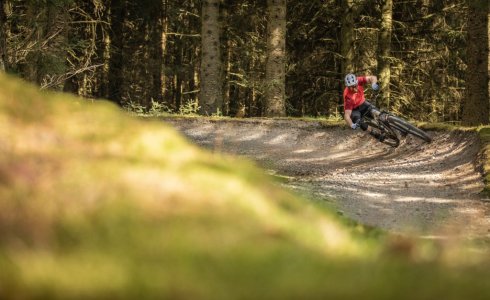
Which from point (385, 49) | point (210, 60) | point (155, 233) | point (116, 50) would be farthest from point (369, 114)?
point (116, 50)

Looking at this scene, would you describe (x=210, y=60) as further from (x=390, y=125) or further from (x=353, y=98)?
(x=390, y=125)

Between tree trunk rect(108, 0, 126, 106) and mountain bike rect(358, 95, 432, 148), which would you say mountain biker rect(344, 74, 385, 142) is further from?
tree trunk rect(108, 0, 126, 106)

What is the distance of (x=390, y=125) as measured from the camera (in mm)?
12734

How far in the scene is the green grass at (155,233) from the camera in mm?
1847

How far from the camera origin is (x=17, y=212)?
86.3 inches

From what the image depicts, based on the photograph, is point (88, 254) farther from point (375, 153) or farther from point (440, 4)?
point (440, 4)

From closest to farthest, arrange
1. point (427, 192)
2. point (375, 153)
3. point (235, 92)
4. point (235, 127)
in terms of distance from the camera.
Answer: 1. point (427, 192)
2. point (375, 153)
3. point (235, 127)
4. point (235, 92)

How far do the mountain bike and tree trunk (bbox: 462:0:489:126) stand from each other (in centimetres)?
246

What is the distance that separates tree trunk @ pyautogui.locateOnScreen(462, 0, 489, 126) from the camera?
14109 millimetres

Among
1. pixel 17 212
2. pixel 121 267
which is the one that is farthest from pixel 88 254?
pixel 17 212

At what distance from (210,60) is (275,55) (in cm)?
197

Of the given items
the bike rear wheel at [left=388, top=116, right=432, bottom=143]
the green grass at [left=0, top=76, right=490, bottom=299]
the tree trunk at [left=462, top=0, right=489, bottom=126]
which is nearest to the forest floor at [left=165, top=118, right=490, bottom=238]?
the bike rear wheel at [left=388, top=116, right=432, bottom=143]

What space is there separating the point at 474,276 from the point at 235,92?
36571mm

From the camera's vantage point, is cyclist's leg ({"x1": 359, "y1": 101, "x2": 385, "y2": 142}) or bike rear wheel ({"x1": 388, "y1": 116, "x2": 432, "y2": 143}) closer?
bike rear wheel ({"x1": 388, "y1": 116, "x2": 432, "y2": 143})
